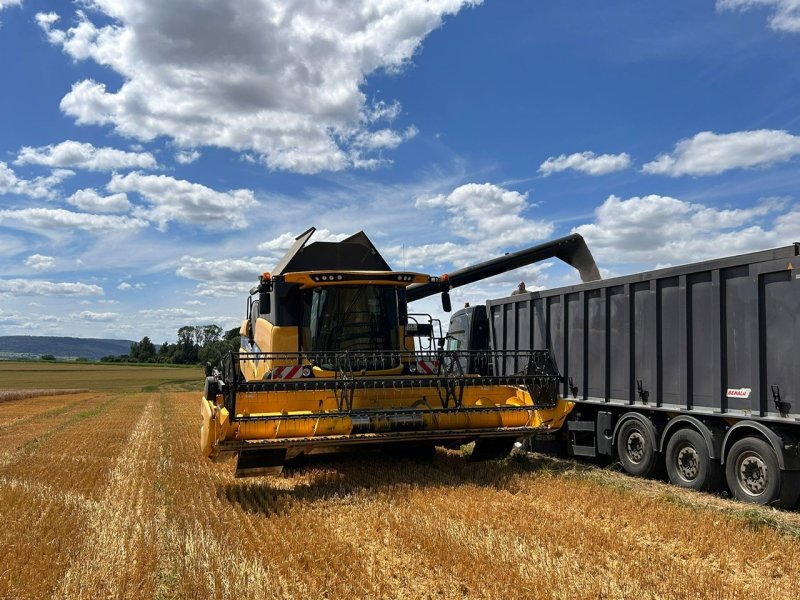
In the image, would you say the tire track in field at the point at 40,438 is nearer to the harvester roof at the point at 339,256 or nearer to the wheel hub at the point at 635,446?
the harvester roof at the point at 339,256

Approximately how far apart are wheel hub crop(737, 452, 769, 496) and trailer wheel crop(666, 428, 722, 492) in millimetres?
377

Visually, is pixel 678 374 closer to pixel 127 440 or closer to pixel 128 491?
pixel 128 491

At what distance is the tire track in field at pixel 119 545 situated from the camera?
4.35 meters

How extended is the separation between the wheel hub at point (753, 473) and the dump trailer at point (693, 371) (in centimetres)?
1

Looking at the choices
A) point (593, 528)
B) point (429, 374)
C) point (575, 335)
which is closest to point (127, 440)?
point (429, 374)

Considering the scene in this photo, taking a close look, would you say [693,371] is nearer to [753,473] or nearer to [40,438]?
[753,473]

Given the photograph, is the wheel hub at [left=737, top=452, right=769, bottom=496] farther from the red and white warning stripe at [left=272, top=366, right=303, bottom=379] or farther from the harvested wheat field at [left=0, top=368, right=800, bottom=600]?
the red and white warning stripe at [left=272, top=366, right=303, bottom=379]

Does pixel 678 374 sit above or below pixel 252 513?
above

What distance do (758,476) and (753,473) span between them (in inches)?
2.9

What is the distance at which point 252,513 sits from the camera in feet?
21.0

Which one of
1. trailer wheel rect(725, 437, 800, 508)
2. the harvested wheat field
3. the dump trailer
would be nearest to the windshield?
the harvested wheat field

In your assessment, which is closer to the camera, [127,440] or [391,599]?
[391,599]

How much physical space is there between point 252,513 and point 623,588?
358 centimetres

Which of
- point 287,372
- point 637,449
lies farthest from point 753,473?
point 287,372
